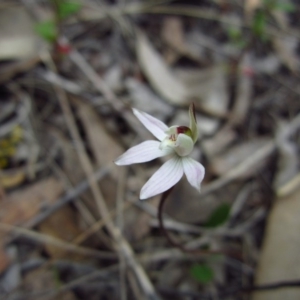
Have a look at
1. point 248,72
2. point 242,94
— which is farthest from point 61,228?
point 248,72

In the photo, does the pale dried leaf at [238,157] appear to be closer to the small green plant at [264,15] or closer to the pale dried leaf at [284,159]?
the pale dried leaf at [284,159]

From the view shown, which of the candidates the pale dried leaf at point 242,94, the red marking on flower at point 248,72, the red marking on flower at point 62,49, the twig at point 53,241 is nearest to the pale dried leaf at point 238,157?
the pale dried leaf at point 242,94

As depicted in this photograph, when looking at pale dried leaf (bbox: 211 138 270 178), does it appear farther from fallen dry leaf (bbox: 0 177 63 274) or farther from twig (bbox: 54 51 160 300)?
fallen dry leaf (bbox: 0 177 63 274)

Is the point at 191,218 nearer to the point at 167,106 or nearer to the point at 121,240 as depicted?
the point at 121,240

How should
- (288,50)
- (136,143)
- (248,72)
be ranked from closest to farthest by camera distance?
(136,143)
(248,72)
(288,50)

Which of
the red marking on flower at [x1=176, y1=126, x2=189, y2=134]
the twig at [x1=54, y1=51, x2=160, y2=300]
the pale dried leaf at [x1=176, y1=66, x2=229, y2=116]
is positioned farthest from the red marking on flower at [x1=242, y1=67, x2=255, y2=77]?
the red marking on flower at [x1=176, y1=126, x2=189, y2=134]

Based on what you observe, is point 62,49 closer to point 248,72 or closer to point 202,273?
point 248,72

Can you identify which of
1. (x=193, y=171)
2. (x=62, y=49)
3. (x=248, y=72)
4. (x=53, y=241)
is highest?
(x=62, y=49)
